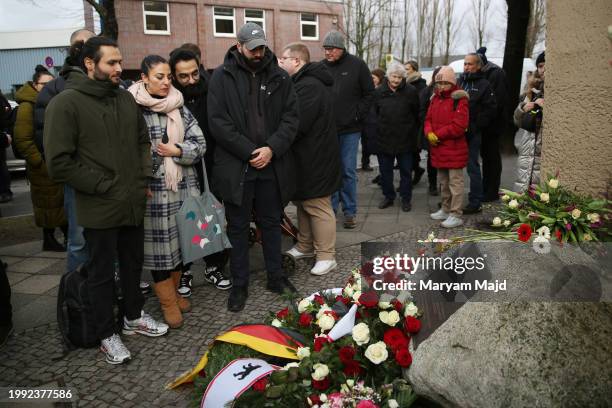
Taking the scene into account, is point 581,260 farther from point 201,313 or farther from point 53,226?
point 53,226

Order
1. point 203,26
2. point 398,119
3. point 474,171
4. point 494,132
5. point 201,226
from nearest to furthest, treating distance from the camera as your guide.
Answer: point 201,226 → point 474,171 → point 494,132 → point 398,119 → point 203,26

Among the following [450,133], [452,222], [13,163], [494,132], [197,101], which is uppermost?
[197,101]

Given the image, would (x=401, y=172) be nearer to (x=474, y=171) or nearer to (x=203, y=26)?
(x=474, y=171)

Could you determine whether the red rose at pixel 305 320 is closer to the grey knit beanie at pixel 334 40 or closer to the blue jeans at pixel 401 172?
the grey knit beanie at pixel 334 40

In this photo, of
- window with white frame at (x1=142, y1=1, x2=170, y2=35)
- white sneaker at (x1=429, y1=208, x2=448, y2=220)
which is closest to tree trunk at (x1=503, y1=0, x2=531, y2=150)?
white sneaker at (x1=429, y1=208, x2=448, y2=220)

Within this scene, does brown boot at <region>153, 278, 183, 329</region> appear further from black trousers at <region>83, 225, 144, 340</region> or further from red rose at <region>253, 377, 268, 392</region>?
red rose at <region>253, 377, 268, 392</region>

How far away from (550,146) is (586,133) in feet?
0.91

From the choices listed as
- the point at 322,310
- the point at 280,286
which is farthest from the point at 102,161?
the point at 280,286

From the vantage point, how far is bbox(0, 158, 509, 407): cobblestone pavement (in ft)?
10.8

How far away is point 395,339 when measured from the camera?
280cm

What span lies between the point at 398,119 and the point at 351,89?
3.03ft

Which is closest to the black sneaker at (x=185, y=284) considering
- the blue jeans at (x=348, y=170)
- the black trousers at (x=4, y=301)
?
the black trousers at (x=4, y=301)

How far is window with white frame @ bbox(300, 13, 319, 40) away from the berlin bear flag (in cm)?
2889

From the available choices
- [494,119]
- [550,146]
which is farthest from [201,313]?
[494,119]
